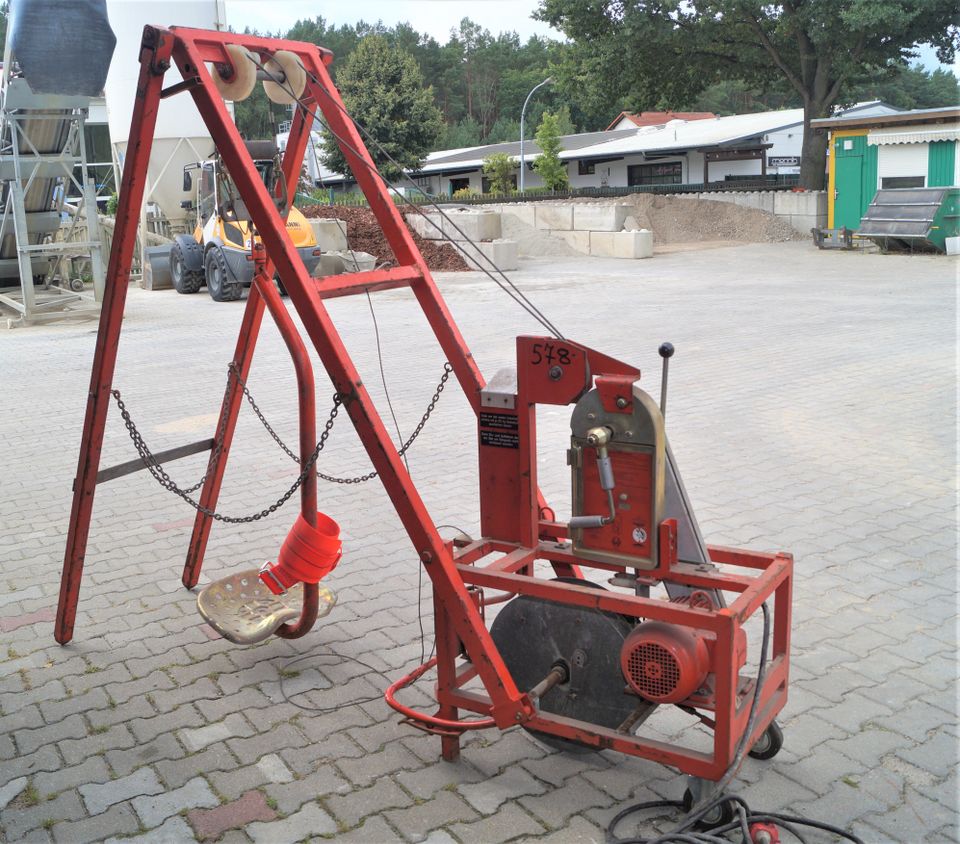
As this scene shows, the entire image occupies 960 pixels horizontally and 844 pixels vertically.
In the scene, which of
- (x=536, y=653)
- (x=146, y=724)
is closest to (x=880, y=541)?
(x=536, y=653)

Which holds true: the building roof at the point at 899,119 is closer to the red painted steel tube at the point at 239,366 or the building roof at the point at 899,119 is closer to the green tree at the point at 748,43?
the green tree at the point at 748,43

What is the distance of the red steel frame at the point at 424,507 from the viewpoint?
116 inches

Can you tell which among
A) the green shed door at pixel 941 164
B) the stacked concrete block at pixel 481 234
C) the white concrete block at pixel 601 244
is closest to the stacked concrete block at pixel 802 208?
the green shed door at pixel 941 164

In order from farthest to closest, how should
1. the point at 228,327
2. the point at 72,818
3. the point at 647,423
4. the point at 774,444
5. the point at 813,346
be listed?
the point at 228,327 < the point at 813,346 < the point at 774,444 < the point at 72,818 < the point at 647,423

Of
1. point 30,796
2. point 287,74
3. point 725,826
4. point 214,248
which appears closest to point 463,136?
point 214,248

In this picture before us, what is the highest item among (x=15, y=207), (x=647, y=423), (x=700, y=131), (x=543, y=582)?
(x=700, y=131)

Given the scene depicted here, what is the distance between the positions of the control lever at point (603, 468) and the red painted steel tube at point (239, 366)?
183 centimetres

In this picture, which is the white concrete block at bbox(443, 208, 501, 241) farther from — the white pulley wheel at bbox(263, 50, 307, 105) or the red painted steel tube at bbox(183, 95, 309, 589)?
the white pulley wheel at bbox(263, 50, 307, 105)

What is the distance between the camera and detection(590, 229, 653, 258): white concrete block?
82.6 feet

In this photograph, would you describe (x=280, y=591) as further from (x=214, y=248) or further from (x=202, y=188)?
(x=202, y=188)

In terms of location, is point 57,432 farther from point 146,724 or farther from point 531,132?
point 531,132

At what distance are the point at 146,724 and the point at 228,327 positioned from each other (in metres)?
12.0

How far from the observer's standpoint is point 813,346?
11.4m

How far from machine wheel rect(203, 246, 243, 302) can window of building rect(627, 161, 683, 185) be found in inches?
1201
